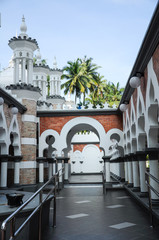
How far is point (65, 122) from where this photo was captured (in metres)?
13.9

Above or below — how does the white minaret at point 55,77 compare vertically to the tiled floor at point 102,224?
above

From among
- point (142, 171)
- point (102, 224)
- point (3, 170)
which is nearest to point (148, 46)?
point (102, 224)

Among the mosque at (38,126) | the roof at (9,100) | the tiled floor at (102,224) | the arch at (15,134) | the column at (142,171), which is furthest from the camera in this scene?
the arch at (15,134)

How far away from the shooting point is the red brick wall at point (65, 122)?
45.0 feet

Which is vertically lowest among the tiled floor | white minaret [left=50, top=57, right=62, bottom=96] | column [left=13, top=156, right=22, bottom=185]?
the tiled floor

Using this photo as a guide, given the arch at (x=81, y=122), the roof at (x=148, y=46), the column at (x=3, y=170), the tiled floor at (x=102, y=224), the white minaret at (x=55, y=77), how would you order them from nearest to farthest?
the tiled floor at (x=102, y=224)
the roof at (x=148, y=46)
the column at (x=3, y=170)
the arch at (x=81, y=122)
the white minaret at (x=55, y=77)

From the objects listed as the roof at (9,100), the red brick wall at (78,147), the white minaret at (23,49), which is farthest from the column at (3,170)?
the red brick wall at (78,147)

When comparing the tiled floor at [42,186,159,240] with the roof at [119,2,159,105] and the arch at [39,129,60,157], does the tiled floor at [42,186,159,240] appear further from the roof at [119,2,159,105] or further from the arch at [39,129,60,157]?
the arch at [39,129,60,157]

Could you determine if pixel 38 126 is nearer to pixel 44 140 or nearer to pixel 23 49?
pixel 44 140

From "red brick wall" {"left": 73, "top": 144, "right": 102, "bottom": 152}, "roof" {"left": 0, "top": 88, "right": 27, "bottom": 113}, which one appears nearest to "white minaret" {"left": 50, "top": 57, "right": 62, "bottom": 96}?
"red brick wall" {"left": 73, "top": 144, "right": 102, "bottom": 152}

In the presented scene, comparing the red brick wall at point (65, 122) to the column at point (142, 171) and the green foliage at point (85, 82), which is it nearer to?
the column at point (142, 171)

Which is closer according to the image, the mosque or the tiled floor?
the tiled floor

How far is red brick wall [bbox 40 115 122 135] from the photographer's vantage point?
45.0 ft

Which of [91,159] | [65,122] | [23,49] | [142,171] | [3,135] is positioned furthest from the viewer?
[91,159]
